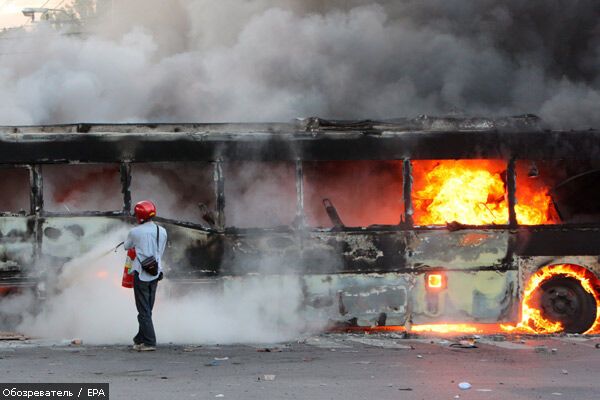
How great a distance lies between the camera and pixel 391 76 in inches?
591

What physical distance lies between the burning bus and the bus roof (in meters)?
0.02

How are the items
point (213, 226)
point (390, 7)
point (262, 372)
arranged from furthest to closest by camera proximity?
point (390, 7), point (213, 226), point (262, 372)

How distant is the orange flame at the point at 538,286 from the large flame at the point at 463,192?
0.67 m

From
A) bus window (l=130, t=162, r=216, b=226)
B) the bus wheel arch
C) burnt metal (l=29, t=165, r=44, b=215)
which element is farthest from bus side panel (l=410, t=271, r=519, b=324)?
burnt metal (l=29, t=165, r=44, b=215)

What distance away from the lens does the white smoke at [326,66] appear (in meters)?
14.2

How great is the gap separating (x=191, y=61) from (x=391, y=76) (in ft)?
9.63

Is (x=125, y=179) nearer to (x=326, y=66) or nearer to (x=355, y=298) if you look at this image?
(x=355, y=298)

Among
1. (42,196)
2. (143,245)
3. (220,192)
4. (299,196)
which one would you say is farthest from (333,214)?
(42,196)

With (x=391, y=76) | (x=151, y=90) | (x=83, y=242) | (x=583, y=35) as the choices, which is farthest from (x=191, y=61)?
(x=583, y=35)

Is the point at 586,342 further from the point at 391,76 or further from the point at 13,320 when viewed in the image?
the point at 13,320

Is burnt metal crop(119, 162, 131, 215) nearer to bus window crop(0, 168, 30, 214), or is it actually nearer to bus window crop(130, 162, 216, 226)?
bus window crop(130, 162, 216, 226)

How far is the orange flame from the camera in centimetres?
1255

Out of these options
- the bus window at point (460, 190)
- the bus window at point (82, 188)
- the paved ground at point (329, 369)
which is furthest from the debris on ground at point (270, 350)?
the bus window at point (460, 190)

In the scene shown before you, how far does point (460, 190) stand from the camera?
1289 cm
